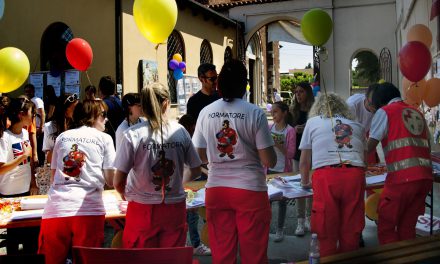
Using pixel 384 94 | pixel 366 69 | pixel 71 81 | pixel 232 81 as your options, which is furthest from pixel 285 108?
pixel 366 69

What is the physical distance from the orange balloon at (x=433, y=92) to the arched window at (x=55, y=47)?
6205 mm

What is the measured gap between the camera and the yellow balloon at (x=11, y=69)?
4297 millimetres

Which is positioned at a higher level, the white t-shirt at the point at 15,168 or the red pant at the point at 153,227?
the white t-shirt at the point at 15,168

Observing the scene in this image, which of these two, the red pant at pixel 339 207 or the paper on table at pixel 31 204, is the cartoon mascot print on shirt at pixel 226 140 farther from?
the paper on table at pixel 31 204

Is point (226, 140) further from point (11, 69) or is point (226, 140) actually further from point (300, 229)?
point (11, 69)

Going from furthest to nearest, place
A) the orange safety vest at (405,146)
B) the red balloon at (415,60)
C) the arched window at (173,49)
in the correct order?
the arched window at (173,49) → the red balloon at (415,60) → the orange safety vest at (405,146)

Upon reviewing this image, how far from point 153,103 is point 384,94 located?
1984 millimetres

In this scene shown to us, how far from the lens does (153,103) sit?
2.59m

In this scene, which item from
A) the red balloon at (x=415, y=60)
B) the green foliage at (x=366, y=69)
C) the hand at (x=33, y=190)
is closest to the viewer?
the hand at (x=33, y=190)

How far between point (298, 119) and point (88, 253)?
143 inches

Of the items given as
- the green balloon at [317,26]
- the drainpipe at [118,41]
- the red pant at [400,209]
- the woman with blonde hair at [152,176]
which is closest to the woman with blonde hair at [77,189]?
the woman with blonde hair at [152,176]

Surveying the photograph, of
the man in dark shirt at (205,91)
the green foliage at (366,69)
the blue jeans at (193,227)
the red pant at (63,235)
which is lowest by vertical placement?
the blue jeans at (193,227)

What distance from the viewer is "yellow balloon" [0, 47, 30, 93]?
4297 millimetres

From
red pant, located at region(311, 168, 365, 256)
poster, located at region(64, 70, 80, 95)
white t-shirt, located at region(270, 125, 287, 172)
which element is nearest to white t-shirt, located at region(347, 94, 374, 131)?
white t-shirt, located at region(270, 125, 287, 172)
